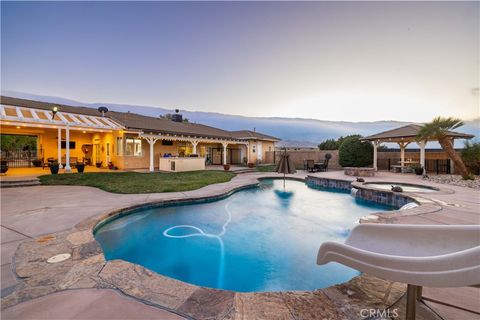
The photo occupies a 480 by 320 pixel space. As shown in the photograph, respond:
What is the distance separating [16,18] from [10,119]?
5.93m

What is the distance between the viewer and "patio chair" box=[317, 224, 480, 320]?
1.09m

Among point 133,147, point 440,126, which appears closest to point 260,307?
point 440,126

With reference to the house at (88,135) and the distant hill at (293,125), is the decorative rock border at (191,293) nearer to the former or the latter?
the house at (88,135)

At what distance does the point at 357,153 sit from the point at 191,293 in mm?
18588

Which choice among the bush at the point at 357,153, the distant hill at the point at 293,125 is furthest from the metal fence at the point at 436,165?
the distant hill at the point at 293,125

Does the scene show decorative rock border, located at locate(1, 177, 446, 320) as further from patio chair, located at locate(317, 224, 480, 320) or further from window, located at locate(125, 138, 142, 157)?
window, located at locate(125, 138, 142, 157)

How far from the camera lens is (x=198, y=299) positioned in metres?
→ 2.16

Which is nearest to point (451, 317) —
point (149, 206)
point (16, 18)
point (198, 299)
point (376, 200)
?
point (198, 299)

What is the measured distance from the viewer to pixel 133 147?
53.0 feet

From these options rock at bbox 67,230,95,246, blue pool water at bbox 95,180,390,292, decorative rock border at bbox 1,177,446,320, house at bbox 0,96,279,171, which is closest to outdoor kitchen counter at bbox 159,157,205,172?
Result: house at bbox 0,96,279,171

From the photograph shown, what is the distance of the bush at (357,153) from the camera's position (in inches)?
683

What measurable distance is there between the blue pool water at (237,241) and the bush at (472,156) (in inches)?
392

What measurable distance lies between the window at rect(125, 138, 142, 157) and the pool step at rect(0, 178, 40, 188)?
6161mm

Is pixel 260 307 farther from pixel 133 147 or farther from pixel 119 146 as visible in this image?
pixel 133 147
